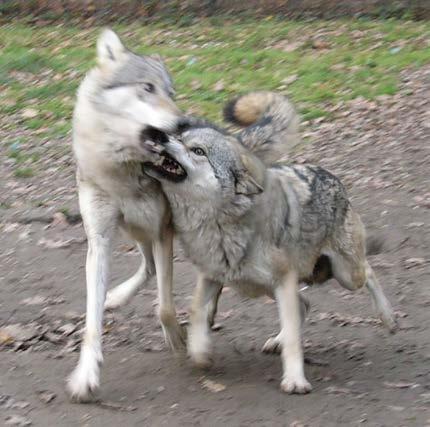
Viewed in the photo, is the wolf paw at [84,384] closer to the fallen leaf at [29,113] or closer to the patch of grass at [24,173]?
the patch of grass at [24,173]

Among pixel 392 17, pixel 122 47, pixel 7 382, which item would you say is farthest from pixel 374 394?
pixel 392 17

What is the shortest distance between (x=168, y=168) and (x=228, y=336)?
1.81 m

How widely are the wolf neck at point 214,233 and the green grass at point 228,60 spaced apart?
646 centimetres

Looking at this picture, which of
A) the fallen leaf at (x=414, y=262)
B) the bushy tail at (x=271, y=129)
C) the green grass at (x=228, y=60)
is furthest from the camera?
the green grass at (x=228, y=60)

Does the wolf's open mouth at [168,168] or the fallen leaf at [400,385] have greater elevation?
the wolf's open mouth at [168,168]

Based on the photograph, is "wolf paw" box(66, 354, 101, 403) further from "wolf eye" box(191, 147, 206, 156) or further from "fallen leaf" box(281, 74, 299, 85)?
"fallen leaf" box(281, 74, 299, 85)

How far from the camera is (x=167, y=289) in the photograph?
5.92 metres

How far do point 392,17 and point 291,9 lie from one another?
1.78 m

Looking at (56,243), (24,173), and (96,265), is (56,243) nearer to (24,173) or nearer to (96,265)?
(24,173)

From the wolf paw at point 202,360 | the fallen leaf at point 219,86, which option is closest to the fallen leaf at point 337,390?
the wolf paw at point 202,360

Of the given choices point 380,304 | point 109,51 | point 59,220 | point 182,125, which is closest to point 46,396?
point 182,125

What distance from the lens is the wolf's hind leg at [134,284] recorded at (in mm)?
6988

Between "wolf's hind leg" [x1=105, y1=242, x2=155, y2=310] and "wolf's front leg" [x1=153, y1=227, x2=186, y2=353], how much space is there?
99 centimetres

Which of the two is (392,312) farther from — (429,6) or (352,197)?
(429,6)
